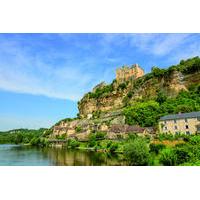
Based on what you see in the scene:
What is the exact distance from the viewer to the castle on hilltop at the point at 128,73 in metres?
37.6

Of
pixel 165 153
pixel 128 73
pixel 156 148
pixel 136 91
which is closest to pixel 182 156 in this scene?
pixel 165 153

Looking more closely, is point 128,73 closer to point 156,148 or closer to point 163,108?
point 163,108

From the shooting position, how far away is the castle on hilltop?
3759 centimetres

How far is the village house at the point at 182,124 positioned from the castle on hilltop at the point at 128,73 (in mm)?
19321

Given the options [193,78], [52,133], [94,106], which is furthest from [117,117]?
[52,133]

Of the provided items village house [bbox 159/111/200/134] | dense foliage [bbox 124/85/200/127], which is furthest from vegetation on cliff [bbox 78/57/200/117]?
village house [bbox 159/111/200/134]

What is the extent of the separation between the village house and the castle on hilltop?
1932 centimetres

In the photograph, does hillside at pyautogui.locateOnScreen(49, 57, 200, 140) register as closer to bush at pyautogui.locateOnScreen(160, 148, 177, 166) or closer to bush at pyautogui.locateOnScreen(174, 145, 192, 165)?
bush at pyautogui.locateOnScreen(160, 148, 177, 166)

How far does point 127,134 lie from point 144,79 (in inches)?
425

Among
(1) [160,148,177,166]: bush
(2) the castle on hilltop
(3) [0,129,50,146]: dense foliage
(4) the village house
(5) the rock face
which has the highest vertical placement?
(2) the castle on hilltop

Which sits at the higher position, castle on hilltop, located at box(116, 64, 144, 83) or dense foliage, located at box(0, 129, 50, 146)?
castle on hilltop, located at box(116, 64, 144, 83)

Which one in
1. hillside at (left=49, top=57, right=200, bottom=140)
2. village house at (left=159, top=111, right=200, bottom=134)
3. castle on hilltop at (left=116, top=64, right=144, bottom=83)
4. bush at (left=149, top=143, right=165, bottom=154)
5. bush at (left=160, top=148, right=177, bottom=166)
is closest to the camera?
bush at (left=160, top=148, right=177, bottom=166)

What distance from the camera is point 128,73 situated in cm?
3859

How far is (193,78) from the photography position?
24.1 m
